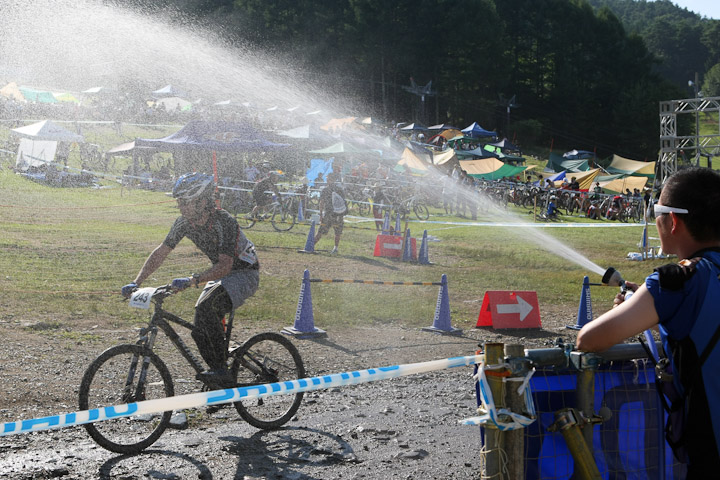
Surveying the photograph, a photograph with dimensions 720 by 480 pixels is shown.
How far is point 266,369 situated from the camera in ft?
20.1

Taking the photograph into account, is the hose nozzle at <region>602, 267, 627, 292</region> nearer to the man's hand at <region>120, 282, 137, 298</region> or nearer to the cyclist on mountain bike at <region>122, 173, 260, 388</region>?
the cyclist on mountain bike at <region>122, 173, 260, 388</region>

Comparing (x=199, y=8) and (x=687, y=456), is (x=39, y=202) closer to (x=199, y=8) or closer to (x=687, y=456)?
(x=687, y=456)

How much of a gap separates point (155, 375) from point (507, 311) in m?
6.57

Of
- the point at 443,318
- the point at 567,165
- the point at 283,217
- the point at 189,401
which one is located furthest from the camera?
the point at 567,165

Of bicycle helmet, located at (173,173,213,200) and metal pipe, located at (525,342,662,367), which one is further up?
bicycle helmet, located at (173,173,213,200)

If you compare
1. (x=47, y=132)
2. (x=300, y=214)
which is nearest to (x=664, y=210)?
(x=300, y=214)

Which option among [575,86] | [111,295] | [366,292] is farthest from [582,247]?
[575,86]

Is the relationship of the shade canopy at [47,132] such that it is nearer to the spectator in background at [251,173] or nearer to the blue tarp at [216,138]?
the blue tarp at [216,138]

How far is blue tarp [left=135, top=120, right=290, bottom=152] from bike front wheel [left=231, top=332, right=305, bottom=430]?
83.9ft

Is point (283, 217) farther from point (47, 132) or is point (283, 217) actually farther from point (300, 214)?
point (47, 132)

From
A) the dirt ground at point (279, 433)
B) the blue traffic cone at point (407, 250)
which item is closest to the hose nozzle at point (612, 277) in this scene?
the dirt ground at point (279, 433)

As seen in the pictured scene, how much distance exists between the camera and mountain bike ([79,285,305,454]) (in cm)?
539

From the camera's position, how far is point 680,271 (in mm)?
2654

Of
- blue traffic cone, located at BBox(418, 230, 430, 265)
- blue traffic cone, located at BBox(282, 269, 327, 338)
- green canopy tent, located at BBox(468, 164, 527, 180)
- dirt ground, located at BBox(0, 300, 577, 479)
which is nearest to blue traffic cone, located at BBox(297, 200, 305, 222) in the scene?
blue traffic cone, located at BBox(418, 230, 430, 265)
